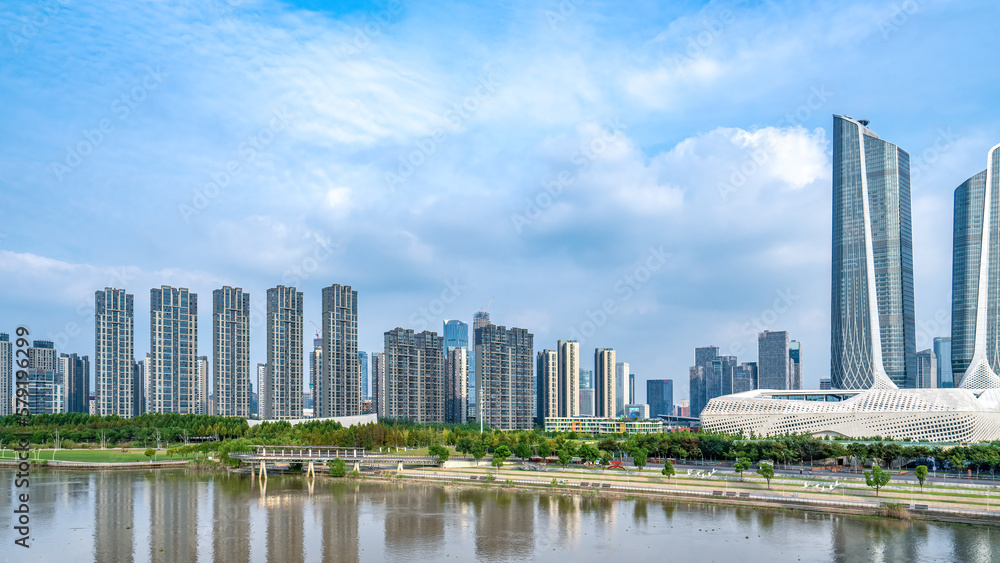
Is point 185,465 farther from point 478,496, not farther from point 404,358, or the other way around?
point 404,358

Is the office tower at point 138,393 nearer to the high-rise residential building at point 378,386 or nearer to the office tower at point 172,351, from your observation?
the office tower at point 172,351

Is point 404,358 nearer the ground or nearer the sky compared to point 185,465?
nearer the sky

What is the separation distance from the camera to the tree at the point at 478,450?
69812 mm

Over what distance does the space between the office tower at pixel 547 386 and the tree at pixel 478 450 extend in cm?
8947

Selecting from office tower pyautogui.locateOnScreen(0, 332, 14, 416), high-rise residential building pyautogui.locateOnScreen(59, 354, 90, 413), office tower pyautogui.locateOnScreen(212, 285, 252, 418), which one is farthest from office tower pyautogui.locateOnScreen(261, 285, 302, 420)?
high-rise residential building pyautogui.locateOnScreen(59, 354, 90, 413)

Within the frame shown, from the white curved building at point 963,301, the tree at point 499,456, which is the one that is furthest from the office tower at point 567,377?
the tree at point 499,456

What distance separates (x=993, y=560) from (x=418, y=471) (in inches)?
1662

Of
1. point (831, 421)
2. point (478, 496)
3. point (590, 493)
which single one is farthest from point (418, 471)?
point (831, 421)

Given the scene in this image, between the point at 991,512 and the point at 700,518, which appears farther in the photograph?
the point at 700,518

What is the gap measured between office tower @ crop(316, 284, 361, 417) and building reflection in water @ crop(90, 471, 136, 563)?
6470 cm

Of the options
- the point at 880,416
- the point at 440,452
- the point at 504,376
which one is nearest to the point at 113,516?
the point at 440,452

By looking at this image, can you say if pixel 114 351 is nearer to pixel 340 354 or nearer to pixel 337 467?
pixel 340 354

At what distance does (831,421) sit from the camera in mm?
88625

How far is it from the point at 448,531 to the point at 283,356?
100573 mm
